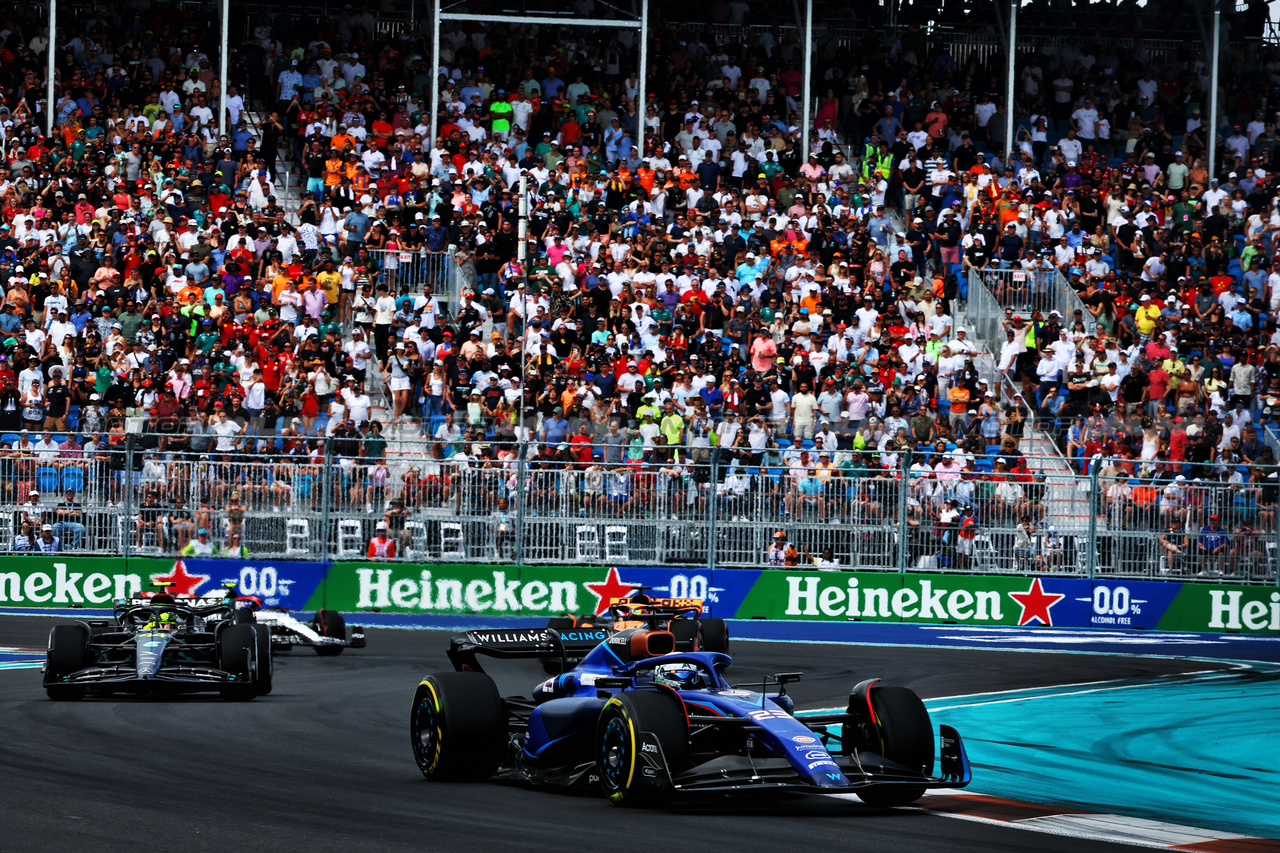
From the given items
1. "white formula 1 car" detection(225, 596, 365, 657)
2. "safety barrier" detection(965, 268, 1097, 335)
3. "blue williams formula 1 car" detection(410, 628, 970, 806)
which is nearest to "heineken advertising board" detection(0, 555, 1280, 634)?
"white formula 1 car" detection(225, 596, 365, 657)

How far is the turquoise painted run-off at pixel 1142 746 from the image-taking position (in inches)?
453

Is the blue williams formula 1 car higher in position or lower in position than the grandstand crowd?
lower

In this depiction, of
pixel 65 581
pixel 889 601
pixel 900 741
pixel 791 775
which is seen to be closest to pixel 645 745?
pixel 791 775

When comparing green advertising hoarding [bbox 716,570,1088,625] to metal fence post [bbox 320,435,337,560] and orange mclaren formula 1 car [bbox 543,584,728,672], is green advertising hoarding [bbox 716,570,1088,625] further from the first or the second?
orange mclaren formula 1 car [bbox 543,584,728,672]

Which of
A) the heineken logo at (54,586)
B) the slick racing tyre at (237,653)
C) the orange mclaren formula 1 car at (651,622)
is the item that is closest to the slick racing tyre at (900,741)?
the orange mclaren formula 1 car at (651,622)

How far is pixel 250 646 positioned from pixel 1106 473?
13.2 meters

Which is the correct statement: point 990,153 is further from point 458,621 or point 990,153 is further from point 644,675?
point 644,675

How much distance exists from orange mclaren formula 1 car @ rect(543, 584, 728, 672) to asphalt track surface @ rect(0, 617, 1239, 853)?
124 cm

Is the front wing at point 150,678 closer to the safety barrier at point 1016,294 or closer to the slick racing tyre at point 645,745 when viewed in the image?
the slick racing tyre at point 645,745

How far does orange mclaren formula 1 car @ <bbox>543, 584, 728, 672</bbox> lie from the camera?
13.1 metres

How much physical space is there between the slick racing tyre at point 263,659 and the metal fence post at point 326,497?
7.90 m

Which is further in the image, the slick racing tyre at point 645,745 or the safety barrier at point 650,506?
the safety barrier at point 650,506

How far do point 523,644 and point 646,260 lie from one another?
17834mm

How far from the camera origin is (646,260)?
98.6 feet
